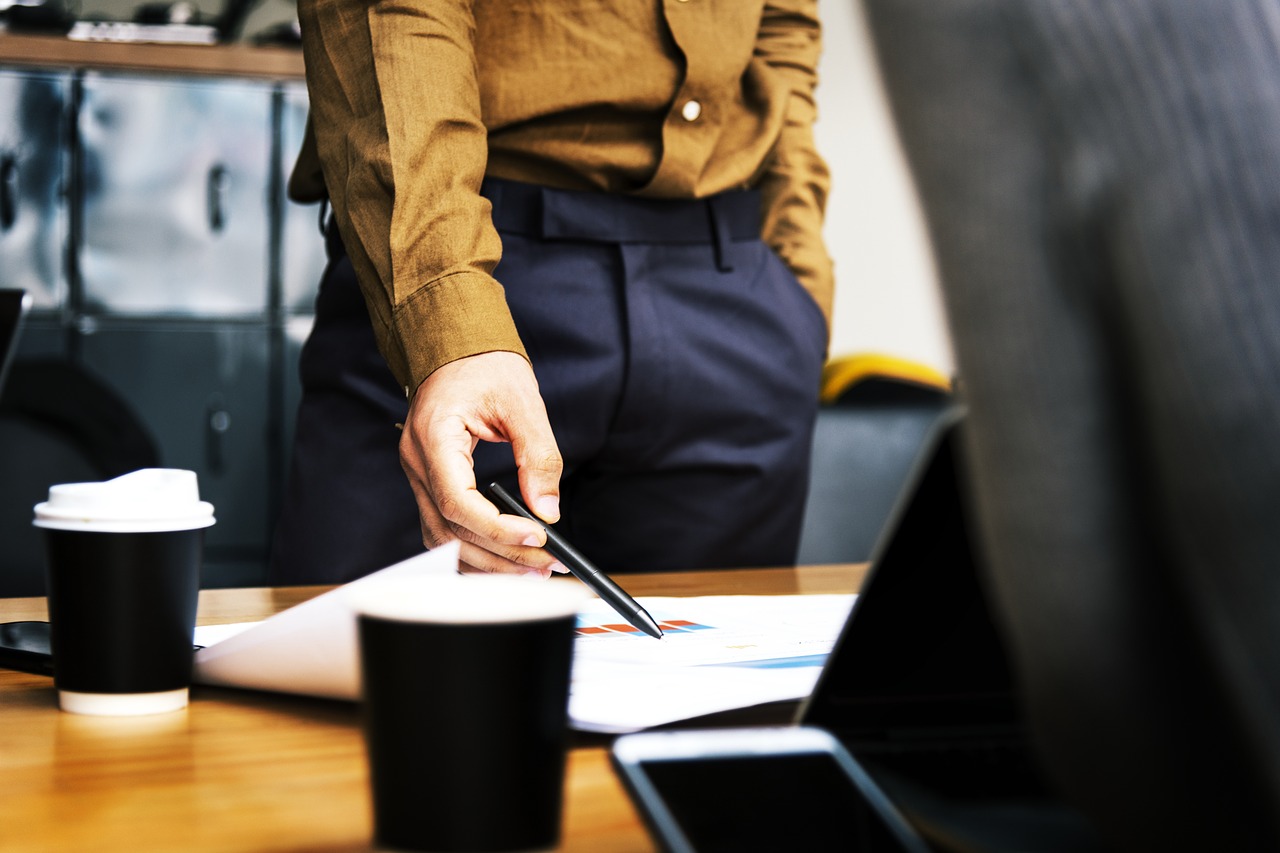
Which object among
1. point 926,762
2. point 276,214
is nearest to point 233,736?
point 926,762

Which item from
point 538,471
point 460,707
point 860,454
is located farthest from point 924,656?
point 860,454

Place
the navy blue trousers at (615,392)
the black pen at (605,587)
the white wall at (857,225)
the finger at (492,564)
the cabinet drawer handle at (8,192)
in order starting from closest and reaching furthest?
the black pen at (605,587)
the finger at (492,564)
the navy blue trousers at (615,392)
the cabinet drawer handle at (8,192)
the white wall at (857,225)

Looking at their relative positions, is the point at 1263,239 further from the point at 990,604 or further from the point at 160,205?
the point at 160,205

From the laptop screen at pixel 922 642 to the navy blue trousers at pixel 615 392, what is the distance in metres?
0.61

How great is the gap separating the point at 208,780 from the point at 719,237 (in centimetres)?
78

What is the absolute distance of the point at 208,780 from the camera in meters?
A: 0.45

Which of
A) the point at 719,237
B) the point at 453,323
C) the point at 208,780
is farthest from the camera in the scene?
the point at 719,237

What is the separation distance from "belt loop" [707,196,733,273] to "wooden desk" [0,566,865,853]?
2.17ft

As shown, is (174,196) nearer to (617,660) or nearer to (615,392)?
(615,392)

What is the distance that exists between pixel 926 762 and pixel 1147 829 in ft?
0.53

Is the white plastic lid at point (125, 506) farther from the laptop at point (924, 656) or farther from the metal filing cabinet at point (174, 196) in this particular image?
the metal filing cabinet at point (174, 196)

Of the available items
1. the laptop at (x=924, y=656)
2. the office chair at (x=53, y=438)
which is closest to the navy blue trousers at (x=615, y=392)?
the laptop at (x=924, y=656)

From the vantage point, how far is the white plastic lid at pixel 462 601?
1.09 feet

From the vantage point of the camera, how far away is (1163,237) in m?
0.22
